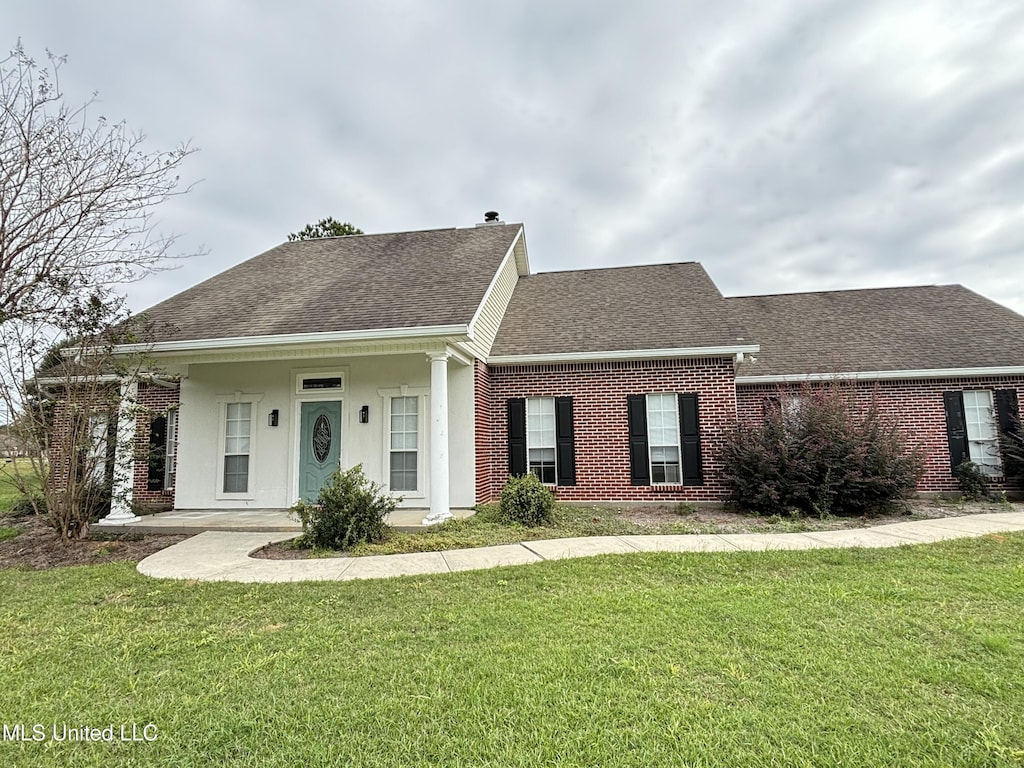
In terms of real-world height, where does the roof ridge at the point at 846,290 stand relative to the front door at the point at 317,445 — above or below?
above

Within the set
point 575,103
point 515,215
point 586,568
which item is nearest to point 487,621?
point 586,568

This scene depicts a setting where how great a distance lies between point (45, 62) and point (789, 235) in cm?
1845

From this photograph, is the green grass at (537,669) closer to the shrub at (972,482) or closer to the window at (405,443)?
the window at (405,443)

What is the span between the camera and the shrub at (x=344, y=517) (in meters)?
6.82

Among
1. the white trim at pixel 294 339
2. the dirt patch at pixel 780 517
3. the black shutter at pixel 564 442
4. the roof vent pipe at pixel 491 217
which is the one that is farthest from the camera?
the roof vent pipe at pixel 491 217

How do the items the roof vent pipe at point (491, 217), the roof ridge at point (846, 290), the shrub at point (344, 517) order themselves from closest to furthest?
the shrub at point (344, 517) < the roof ridge at point (846, 290) < the roof vent pipe at point (491, 217)

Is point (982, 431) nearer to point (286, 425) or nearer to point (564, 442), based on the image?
point (564, 442)

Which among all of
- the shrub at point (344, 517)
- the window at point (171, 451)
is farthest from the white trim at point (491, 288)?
the window at point (171, 451)

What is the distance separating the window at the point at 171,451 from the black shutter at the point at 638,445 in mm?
9345

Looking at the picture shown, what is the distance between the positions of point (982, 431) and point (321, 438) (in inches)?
530

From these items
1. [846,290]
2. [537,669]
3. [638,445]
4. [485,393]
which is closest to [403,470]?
[485,393]

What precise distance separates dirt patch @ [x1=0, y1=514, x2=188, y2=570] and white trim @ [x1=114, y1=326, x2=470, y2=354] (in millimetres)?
2981

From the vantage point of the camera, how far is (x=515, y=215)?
14.4 m

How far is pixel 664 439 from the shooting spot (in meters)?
10.1
